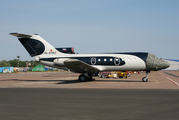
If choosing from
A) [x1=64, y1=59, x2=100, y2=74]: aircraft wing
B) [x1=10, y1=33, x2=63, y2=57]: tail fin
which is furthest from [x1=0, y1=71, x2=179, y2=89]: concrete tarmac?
[x1=10, y1=33, x2=63, y2=57]: tail fin

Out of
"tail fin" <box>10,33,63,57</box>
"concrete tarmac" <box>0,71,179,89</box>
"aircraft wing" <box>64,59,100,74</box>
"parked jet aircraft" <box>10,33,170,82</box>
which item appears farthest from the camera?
"tail fin" <box>10,33,63,57</box>

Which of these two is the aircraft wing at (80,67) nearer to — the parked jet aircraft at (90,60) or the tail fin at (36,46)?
the parked jet aircraft at (90,60)

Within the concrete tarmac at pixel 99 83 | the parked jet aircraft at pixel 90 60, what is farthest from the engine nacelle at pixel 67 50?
the concrete tarmac at pixel 99 83

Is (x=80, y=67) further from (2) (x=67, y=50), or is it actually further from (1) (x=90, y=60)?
(2) (x=67, y=50)

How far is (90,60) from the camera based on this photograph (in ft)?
93.4

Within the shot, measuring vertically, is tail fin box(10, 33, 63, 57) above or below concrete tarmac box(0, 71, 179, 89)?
above

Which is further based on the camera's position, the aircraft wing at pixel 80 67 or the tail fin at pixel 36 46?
the tail fin at pixel 36 46

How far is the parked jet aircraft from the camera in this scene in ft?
88.5

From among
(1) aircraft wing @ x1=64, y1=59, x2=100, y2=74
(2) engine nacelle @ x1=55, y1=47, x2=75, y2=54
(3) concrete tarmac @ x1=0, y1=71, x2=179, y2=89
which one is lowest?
(3) concrete tarmac @ x1=0, y1=71, x2=179, y2=89

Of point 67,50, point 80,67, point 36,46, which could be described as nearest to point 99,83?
point 80,67

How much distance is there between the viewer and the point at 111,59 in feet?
91.1

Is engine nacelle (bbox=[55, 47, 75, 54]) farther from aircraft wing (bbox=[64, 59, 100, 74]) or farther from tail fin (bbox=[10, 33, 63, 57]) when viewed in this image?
aircraft wing (bbox=[64, 59, 100, 74])

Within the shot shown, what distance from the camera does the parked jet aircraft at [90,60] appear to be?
26969 mm

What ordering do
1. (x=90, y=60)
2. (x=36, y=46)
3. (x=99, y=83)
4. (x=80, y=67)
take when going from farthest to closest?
(x=36, y=46) < (x=90, y=60) < (x=80, y=67) < (x=99, y=83)
